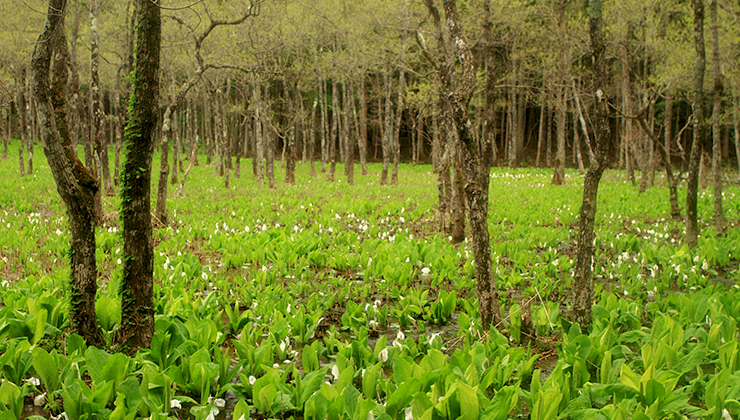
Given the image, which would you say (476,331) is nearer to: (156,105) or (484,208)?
(484,208)

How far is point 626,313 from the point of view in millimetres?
4898

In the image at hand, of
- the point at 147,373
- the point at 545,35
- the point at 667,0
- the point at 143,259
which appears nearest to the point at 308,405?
the point at 147,373

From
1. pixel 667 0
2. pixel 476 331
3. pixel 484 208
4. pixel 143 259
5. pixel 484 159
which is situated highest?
pixel 667 0

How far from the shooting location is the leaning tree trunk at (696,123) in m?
7.34

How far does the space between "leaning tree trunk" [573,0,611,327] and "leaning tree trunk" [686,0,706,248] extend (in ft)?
11.9

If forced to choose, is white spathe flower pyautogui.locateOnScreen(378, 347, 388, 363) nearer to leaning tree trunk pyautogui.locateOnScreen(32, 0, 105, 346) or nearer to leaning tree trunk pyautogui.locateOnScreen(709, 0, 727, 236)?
leaning tree trunk pyautogui.locateOnScreen(32, 0, 105, 346)

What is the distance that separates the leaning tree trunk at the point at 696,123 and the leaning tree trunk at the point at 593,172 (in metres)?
3.62

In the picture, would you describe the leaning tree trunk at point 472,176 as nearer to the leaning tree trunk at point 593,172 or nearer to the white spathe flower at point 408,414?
the leaning tree trunk at point 593,172

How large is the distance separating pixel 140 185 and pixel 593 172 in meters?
4.10

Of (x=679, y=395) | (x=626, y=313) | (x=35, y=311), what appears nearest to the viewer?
(x=679, y=395)

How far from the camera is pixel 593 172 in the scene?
471 centimetres

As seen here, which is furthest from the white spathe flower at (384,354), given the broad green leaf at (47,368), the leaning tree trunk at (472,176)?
the broad green leaf at (47,368)

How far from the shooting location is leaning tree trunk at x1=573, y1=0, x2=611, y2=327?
15.3 ft

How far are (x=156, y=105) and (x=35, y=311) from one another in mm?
2263
